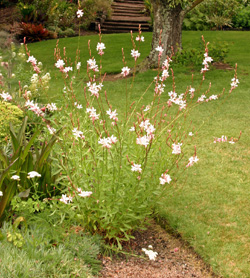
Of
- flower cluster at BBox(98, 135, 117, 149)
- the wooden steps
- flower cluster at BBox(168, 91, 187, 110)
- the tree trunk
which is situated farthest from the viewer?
the wooden steps

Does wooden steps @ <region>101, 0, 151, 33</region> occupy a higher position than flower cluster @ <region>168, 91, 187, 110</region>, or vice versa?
wooden steps @ <region>101, 0, 151, 33</region>

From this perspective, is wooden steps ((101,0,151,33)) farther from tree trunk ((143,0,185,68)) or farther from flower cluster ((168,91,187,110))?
flower cluster ((168,91,187,110))

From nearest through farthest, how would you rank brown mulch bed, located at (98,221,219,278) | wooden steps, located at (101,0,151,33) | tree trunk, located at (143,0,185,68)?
brown mulch bed, located at (98,221,219,278), tree trunk, located at (143,0,185,68), wooden steps, located at (101,0,151,33)

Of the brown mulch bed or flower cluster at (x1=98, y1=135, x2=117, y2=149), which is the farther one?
the brown mulch bed

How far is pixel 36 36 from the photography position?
16.8 metres

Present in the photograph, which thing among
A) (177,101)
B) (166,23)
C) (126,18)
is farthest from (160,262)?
(126,18)

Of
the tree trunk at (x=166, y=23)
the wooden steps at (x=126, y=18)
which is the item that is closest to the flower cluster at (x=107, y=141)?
the tree trunk at (x=166, y=23)

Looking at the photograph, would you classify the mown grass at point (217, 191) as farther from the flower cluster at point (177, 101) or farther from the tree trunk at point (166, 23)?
the tree trunk at point (166, 23)

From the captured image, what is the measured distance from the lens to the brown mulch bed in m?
3.37

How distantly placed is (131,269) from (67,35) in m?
15.6

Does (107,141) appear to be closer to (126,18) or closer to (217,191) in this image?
(217,191)

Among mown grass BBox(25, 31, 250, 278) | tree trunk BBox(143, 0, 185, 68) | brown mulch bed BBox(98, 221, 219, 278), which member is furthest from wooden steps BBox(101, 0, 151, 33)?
brown mulch bed BBox(98, 221, 219, 278)

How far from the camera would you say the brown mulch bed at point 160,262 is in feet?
11.1

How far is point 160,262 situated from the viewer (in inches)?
140
